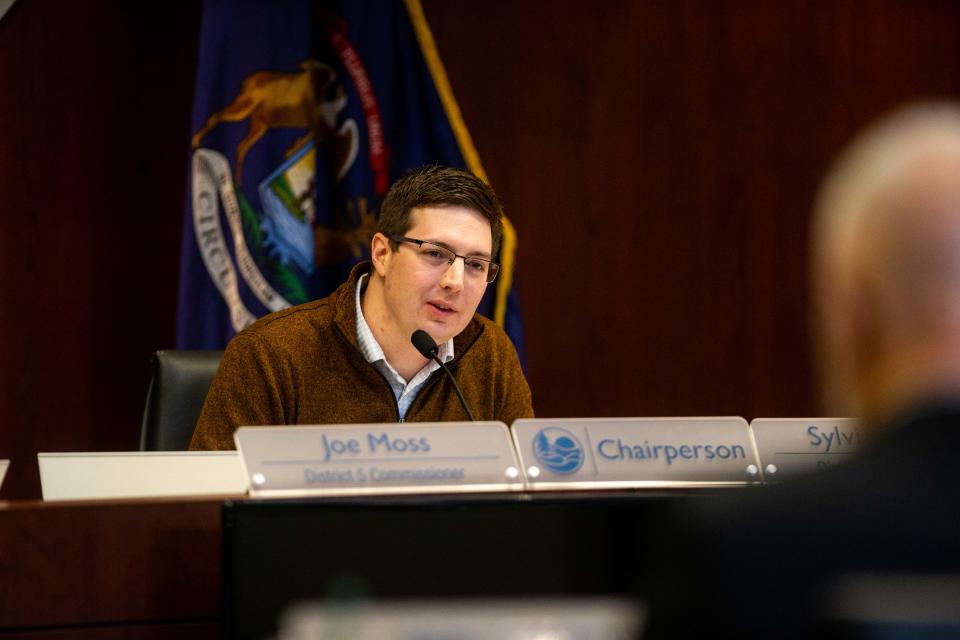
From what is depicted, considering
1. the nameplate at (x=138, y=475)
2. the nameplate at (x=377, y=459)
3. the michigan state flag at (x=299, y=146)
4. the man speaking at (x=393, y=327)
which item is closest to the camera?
the nameplate at (x=377, y=459)

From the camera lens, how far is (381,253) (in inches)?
93.0

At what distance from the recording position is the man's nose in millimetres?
2258

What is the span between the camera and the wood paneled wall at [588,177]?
3234mm

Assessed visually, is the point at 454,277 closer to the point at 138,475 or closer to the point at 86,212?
the point at 138,475

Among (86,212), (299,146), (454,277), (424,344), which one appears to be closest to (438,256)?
(454,277)

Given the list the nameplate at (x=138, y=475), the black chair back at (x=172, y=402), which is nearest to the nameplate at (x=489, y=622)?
the nameplate at (x=138, y=475)

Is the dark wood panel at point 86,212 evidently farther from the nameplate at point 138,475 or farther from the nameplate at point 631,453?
the nameplate at point 631,453

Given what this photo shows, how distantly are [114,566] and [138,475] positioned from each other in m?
0.14

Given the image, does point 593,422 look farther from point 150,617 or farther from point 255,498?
point 150,617

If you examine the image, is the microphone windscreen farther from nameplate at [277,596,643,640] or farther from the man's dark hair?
nameplate at [277,596,643,640]

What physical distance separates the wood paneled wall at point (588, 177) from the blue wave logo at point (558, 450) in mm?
2216

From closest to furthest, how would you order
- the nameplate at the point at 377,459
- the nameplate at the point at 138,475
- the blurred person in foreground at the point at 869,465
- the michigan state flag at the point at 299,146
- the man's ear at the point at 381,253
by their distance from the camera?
the blurred person in foreground at the point at 869,465
the nameplate at the point at 377,459
the nameplate at the point at 138,475
the man's ear at the point at 381,253
the michigan state flag at the point at 299,146

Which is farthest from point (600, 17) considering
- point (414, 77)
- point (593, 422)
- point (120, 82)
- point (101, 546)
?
point (101, 546)

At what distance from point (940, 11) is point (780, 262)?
112cm
